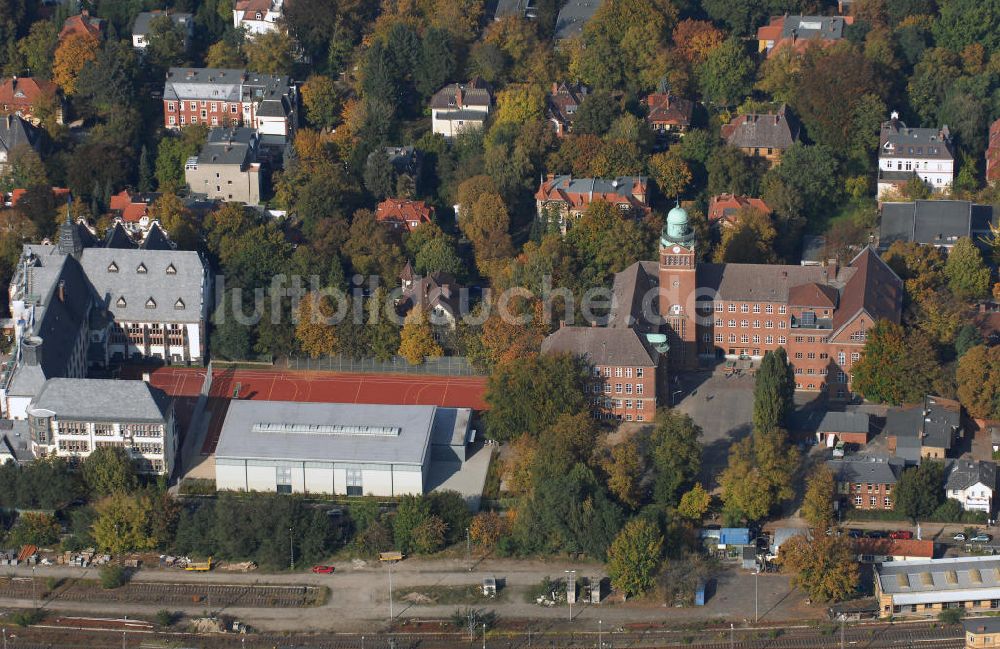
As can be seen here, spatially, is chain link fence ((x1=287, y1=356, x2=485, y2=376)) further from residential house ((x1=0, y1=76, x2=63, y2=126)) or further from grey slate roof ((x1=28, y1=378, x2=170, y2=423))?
residential house ((x1=0, y1=76, x2=63, y2=126))

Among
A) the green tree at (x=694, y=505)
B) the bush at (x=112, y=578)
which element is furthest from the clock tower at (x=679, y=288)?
the bush at (x=112, y=578)

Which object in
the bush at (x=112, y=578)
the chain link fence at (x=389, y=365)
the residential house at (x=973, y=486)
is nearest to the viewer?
the bush at (x=112, y=578)

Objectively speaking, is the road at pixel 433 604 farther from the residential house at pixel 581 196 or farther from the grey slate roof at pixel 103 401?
the residential house at pixel 581 196

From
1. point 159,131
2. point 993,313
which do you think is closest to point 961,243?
point 993,313

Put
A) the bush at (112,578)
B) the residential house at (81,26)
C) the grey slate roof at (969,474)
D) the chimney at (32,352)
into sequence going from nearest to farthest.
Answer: the bush at (112,578) < the grey slate roof at (969,474) < the chimney at (32,352) < the residential house at (81,26)

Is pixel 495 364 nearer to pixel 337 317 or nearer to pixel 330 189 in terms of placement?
pixel 337 317

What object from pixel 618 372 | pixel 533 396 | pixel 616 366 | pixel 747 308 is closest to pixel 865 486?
pixel 618 372
